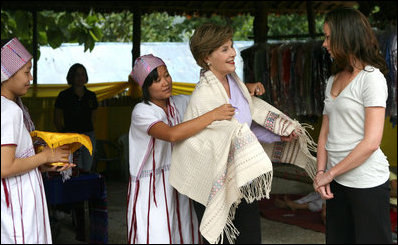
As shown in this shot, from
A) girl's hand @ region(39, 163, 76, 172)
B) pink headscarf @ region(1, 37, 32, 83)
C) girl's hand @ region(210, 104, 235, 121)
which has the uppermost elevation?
pink headscarf @ region(1, 37, 32, 83)

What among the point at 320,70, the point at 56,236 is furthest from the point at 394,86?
the point at 56,236

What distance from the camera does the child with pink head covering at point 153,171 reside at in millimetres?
2672

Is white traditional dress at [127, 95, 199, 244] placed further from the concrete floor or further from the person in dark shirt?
the concrete floor

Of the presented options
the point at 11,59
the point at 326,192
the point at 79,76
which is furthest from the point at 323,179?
the point at 79,76

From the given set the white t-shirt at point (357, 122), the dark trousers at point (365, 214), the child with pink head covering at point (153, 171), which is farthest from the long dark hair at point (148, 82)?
the dark trousers at point (365, 214)

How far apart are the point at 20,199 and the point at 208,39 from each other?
3.47 ft

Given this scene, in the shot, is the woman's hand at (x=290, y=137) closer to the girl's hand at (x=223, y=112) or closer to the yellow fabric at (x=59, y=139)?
the girl's hand at (x=223, y=112)

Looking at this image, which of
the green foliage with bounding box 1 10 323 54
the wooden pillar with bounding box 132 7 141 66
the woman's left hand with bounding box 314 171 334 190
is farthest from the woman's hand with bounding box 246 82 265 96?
the green foliage with bounding box 1 10 323 54

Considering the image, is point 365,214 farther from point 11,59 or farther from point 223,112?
point 11,59

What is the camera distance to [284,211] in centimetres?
534

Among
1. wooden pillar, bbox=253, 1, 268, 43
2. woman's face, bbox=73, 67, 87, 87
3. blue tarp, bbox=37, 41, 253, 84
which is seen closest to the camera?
blue tarp, bbox=37, 41, 253, 84

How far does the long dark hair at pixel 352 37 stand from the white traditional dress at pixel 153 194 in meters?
0.96

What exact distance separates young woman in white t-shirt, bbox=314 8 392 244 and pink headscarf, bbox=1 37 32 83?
3.87 ft

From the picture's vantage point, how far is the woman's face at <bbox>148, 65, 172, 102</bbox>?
267 cm
